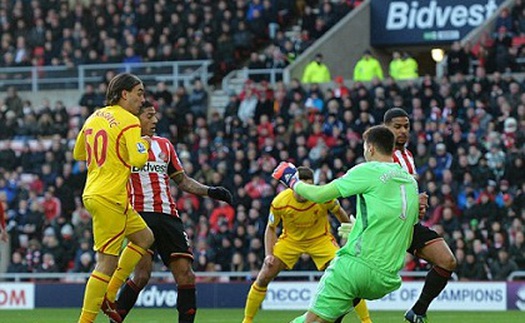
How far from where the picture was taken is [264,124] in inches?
1168

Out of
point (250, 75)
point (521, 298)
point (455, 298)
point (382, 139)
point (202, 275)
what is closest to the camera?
point (382, 139)

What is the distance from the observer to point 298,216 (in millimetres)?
17578

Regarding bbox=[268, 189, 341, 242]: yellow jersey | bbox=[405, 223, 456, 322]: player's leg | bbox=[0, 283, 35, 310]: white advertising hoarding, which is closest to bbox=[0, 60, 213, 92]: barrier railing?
bbox=[0, 283, 35, 310]: white advertising hoarding

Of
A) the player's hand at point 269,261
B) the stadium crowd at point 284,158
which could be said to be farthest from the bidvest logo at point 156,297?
the player's hand at point 269,261

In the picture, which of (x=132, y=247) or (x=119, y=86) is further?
(x=132, y=247)

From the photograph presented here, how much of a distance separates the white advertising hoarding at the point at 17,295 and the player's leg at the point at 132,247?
12.7m

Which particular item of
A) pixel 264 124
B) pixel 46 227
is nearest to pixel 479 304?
pixel 264 124

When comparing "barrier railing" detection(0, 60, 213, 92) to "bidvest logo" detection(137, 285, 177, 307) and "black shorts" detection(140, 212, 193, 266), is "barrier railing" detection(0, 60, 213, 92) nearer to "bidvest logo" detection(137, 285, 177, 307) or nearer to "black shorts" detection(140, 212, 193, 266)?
"bidvest logo" detection(137, 285, 177, 307)

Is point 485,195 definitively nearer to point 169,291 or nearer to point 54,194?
point 169,291

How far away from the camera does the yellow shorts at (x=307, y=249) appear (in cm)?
1734

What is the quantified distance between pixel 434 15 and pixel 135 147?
2225cm

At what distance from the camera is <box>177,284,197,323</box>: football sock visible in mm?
13680

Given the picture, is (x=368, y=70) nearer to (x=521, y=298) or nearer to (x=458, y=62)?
(x=458, y=62)

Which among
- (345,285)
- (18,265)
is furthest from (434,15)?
(345,285)
